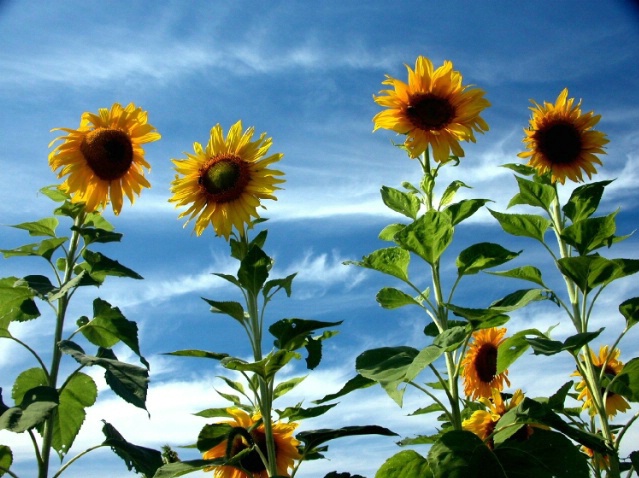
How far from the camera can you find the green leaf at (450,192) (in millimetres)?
3396

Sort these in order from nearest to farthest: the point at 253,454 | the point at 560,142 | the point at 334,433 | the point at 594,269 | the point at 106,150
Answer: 1. the point at 334,433
2. the point at 253,454
3. the point at 594,269
4. the point at 106,150
5. the point at 560,142

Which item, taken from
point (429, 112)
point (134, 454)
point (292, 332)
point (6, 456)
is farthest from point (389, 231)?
point (6, 456)

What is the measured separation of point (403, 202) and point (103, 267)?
4.93ft

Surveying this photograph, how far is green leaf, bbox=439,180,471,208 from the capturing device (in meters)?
3.40

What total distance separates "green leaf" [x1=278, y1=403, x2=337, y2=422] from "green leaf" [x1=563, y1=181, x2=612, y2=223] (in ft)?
6.32

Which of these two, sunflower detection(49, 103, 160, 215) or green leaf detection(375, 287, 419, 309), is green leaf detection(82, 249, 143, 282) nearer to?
sunflower detection(49, 103, 160, 215)

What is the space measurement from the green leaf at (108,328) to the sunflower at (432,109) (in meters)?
1.64

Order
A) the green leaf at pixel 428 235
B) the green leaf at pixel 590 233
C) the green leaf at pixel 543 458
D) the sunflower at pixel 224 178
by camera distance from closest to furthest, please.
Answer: the green leaf at pixel 543 458, the green leaf at pixel 428 235, the sunflower at pixel 224 178, the green leaf at pixel 590 233

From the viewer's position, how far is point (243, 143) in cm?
342

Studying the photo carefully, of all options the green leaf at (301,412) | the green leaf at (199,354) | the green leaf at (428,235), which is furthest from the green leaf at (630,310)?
the green leaf at (199,354)

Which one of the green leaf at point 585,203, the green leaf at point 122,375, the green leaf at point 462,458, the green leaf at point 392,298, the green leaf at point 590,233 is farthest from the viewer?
the green leaf at point 585,203

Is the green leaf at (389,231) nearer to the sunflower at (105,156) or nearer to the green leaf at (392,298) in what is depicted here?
the green leaf at (392,298)

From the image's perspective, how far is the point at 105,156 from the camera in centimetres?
371

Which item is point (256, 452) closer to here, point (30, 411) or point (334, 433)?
point (334, 433)
